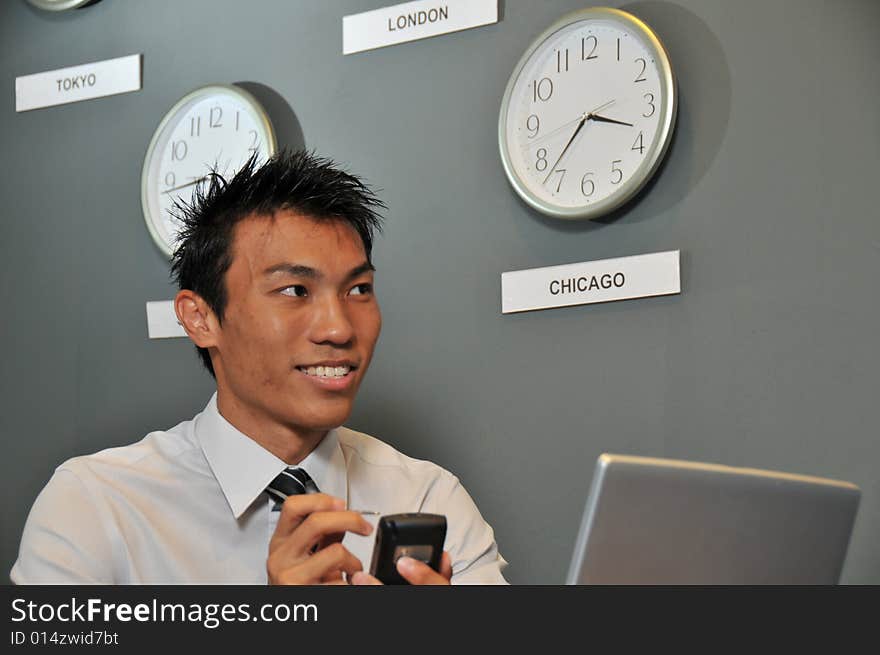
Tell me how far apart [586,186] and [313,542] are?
4.62 ft

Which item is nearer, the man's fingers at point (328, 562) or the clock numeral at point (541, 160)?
the man's fingers at point (328, 562)

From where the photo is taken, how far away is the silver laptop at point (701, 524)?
1.05 meters

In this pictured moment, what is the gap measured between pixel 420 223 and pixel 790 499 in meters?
1.78

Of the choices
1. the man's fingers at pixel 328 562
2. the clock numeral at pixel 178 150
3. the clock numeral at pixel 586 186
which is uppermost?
the clock numeral at pixel 178 150

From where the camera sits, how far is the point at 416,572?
126cm

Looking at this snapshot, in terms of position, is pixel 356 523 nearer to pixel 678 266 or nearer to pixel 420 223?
pixel 678 266

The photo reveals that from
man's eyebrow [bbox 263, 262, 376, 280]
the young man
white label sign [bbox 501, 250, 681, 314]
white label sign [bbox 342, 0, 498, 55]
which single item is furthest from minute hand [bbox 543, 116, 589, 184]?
man's eyebrow [bbox 263, 262, 376, 280]

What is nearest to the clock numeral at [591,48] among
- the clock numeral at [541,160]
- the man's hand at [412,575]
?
the clock numeral at [541,160]

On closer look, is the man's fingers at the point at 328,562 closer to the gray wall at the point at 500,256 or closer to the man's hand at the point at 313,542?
the man's hand at the point at 313,542

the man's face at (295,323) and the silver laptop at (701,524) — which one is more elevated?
the man's face at (295,323)

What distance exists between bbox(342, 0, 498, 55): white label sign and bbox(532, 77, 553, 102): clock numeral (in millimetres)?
235

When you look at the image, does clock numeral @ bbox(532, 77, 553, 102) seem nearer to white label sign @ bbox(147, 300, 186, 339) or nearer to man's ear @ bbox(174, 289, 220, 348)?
man's ear @ bbox(174, 289, 220, 348)

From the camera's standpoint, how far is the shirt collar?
73.5 inches

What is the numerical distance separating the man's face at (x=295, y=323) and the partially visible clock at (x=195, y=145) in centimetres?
119
